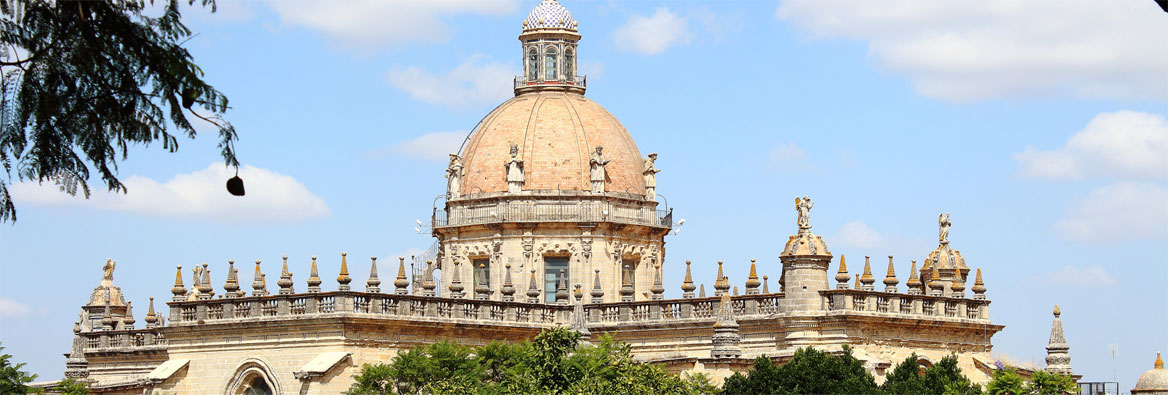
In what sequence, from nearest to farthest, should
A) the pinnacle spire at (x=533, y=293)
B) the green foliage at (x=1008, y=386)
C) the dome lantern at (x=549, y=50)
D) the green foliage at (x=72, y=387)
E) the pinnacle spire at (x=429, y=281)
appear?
the green foliage at (x=1008, y=386)
the pinnacle spire at (x=429, y=281)
the green foliage at (x=72, y=387)
the pinnacle spire at (x=533, y=293)
the dome lantern at (x=549, y=50)

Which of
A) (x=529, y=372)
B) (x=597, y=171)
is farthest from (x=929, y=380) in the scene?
(x=597, y=171)

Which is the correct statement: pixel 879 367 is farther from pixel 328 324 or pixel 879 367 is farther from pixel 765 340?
pixel 328 324

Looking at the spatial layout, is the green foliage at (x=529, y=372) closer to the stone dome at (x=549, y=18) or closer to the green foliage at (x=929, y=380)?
the green foliage at (x=929, y=380)

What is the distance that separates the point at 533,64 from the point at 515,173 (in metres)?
5.78

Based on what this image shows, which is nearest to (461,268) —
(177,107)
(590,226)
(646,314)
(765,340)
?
(590,226)

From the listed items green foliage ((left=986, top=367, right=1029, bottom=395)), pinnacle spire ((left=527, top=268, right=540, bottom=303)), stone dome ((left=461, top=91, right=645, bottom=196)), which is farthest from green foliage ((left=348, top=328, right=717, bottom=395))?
stone dome ((left=461, top=91, right=645, bottom=196))

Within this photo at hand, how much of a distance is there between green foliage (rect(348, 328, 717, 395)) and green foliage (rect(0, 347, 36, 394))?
488 inches

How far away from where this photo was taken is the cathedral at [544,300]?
51.9 metres

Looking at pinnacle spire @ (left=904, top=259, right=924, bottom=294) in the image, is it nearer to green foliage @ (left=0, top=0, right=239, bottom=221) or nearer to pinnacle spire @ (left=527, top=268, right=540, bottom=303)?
pinnacle spire @ (left=527, top=268, right=540, bottom=303)

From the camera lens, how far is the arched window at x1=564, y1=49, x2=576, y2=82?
232ft

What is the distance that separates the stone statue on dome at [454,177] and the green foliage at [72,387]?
A: 48.6 ft

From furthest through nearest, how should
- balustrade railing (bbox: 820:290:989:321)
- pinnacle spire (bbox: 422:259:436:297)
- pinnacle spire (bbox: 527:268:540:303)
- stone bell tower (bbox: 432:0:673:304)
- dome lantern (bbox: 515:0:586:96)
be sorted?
dome lantern (bbox: 515:0:586:96)
stone bell tower (bbox: 432:0:673:304)
pinnacle spire (bbox: 527:268:540:303)
pinnacle spire (bbox: 422:259:436:297)
balustrade railing (bbox: 820:290:989:321)

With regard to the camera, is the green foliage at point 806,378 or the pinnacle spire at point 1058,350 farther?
the pinnacle spire at point 1058,350

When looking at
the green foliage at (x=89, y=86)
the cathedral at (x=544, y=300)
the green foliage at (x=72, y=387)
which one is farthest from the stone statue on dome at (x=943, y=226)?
the green foliage at (x=89, y=86)
